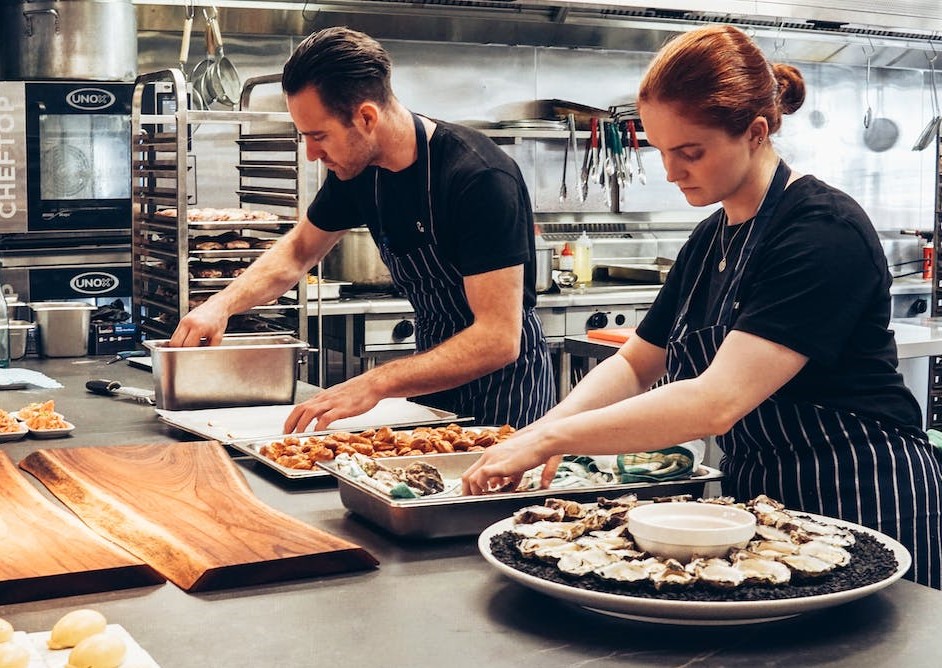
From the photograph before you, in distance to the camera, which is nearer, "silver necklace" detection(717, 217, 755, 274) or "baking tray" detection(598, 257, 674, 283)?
"silver necklace" detection(717, 217, 755, 274)

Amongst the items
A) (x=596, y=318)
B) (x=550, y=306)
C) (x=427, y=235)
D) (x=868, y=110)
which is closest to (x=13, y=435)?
(x=427, y=235)

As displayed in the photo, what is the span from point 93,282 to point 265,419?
280cm

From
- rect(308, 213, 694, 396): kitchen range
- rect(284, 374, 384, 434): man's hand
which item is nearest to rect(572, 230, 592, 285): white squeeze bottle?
rect(308, 213, 694, 396): kitchen range

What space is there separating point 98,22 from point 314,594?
416cm

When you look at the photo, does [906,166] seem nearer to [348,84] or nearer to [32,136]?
[32,136]

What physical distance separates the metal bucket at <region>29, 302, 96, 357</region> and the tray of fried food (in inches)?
65.8

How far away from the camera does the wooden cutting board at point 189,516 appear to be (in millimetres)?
1500

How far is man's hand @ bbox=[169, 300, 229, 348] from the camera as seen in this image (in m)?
2.78

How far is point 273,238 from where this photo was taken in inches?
169

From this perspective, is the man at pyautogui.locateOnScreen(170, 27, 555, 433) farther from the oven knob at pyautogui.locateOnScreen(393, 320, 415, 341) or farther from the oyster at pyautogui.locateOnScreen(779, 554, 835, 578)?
the oven knob at pyautogui.locateOnScreen(393, 320, 415, 341)

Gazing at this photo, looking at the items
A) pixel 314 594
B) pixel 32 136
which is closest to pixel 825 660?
pixel 314 594

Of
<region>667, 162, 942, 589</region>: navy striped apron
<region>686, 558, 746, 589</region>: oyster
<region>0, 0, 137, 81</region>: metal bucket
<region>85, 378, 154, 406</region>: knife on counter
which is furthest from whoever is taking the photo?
<region>0, 0, 137, 81</region>: metal bucket

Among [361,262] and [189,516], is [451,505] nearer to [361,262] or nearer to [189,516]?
[189,516]

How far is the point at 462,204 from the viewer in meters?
2.61
